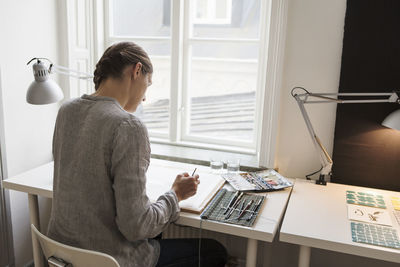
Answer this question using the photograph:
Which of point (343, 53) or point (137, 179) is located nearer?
point (137, 179)

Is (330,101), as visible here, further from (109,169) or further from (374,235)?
(109,169)

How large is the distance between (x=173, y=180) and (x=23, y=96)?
38.7 inches

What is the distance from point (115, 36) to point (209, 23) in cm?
69

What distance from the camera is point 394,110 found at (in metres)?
1.81

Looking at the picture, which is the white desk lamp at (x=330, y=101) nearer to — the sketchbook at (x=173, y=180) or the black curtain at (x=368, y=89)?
the black curtain at (x=368, y=89)

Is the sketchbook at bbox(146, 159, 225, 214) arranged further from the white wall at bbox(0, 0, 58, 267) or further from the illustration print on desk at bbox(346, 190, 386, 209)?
the white wall at bbox(0, 0, 58, 267)

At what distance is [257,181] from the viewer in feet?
6.12

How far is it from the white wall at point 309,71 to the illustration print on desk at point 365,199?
1.02 feet

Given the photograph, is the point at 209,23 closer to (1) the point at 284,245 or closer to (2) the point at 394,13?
(2) the point at 394,13

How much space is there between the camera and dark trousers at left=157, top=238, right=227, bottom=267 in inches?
58.9

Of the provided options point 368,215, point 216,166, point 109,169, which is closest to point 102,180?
point 109,169

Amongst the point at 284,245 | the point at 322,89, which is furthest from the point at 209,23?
the point at 284,245

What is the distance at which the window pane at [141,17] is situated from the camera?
2.50m

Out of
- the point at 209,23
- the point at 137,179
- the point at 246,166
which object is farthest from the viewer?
the point at 209,23
